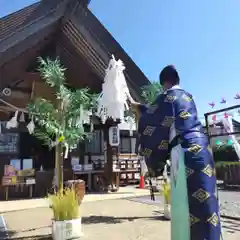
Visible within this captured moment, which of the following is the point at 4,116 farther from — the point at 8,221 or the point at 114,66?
the point at 114,66

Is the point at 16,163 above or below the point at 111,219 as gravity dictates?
above

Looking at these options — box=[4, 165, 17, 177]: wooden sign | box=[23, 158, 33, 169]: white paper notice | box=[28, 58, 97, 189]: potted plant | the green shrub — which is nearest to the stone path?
box=[28, 58, 97, 189]: potted plant

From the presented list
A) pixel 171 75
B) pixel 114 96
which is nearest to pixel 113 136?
pixel 114 96

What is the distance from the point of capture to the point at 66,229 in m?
4.77

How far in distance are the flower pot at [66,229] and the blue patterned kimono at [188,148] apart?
2776 mm

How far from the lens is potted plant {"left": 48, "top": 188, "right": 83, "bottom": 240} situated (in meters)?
4.73

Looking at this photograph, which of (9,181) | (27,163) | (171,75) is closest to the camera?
(171,75)

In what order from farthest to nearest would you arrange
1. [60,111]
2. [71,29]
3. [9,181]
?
[9,181]
[71,29]
[60,111]

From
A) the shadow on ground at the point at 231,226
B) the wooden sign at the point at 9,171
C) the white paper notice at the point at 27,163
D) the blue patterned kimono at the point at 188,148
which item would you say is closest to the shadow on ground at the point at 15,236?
the shadow on ground at the point at 231,226

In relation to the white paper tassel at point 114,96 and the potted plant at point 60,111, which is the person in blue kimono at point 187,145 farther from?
the potted plant at point 60,111

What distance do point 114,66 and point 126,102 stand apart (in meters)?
0.63

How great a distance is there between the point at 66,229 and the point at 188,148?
3.08m

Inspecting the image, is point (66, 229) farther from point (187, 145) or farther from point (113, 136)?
Result: point (113, 136)

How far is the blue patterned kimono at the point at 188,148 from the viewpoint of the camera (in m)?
2.30
